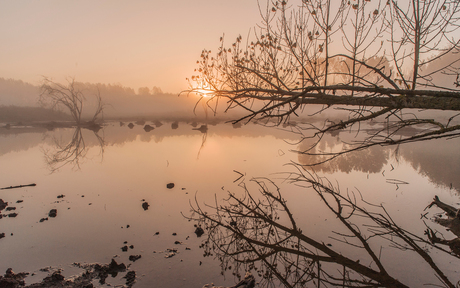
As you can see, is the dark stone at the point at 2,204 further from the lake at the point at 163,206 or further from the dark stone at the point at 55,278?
the dark stone at the point at 55,278

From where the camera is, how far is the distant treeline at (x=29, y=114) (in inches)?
1519

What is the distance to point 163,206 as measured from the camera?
5625 mm

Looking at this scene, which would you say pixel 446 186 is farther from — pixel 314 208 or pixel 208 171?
pixel 208 171

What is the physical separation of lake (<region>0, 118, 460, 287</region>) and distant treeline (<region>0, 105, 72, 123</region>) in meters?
36.4

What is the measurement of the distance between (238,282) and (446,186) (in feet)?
23.8

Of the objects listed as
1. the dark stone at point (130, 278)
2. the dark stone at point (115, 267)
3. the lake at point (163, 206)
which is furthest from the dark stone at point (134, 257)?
the dark stone at point (130, 278)

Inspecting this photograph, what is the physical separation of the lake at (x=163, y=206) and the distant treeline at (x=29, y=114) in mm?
36432

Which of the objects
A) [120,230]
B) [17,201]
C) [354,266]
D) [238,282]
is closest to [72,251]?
[120,230]

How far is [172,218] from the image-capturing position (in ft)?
16.3

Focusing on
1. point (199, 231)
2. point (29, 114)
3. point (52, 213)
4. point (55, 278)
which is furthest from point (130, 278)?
point (29, 114)

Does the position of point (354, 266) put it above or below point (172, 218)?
above

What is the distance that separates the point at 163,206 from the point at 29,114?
4943 cm

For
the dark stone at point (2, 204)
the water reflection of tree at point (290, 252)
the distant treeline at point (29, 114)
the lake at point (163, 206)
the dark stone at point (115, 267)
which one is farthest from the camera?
the distant treeline at point (29, 114)

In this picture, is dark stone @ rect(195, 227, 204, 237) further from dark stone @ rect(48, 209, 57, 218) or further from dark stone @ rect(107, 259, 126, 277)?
dark stone @ rect(48, 209, 57, 218)
